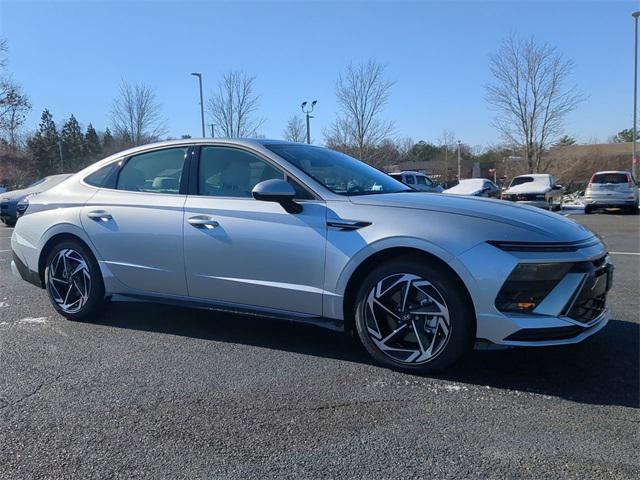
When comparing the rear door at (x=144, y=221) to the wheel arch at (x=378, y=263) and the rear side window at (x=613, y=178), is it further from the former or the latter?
the rear side window at (x=613, y=178)

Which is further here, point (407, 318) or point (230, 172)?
point (230, 172)

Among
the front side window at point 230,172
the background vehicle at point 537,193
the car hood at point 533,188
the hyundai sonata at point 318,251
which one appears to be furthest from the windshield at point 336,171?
the car hood at point 533,188

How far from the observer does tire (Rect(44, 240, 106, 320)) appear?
4.68 m

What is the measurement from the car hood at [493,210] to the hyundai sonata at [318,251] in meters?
0.01

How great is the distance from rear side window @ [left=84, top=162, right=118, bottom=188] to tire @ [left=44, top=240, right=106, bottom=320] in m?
0.55

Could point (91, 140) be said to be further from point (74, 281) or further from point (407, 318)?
point (407, 318)

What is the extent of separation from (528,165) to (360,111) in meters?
9.06

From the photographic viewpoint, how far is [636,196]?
18844 mm

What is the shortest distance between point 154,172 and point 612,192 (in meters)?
18.5

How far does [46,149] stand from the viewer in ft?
214

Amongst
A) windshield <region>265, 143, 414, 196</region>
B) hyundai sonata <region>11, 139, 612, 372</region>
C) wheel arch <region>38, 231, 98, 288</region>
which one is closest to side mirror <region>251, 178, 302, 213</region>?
hyundai sonata <region>11, 139, 612, 372</region>

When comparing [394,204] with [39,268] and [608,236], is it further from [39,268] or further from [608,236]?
[608,236]

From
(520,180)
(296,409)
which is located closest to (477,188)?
(520,180)

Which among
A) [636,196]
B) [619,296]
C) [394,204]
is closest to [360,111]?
[636,196]
